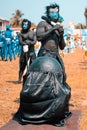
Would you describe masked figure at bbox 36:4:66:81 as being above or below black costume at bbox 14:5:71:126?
above

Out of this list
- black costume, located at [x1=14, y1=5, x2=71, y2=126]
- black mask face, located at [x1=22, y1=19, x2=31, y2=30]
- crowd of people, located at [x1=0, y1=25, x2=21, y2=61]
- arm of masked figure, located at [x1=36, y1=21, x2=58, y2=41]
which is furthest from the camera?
crowd of people, located at [x1=0, y1=25, x2=21, y2=61]

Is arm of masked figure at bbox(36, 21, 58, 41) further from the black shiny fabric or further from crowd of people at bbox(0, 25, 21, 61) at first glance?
crowd of people at bbox(0, 25, 21, 61)

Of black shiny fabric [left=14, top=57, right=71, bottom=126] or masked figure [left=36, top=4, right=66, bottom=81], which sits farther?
masked figure [left=36, top=4, right=66, bottom=81]

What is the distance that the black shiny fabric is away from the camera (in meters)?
5.20

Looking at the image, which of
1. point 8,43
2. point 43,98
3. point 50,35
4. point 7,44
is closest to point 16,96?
point 50,35

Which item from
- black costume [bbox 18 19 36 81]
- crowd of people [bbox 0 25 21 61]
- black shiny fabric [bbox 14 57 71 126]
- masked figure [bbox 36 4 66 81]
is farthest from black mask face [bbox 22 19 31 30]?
crowd of people [bbox 0 25 21 61]

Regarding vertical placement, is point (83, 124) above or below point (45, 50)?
below

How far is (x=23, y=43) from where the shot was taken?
9961 millimetres

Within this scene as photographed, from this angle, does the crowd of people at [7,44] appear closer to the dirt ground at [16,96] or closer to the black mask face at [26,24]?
the dirt ground at [16,96]

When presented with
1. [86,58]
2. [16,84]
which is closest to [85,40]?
[86,58]

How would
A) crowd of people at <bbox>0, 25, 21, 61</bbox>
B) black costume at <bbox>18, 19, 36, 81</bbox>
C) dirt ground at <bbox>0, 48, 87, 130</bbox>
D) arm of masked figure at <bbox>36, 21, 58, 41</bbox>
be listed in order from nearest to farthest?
arm of masked figure at <bbox>36, 21, 58, 41</bbox> < dirt ground at <bbox>0, 48, 87, 130</bbox> < black costume at <bbox>18, 19, 36, 81</bbox> < crowd of people at <bbox>0, 25, 21, 61</bbox>

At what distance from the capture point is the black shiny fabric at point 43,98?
5.20 meters

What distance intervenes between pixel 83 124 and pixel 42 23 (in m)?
1.85

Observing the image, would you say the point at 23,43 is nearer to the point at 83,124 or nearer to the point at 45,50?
the point at 45,50
